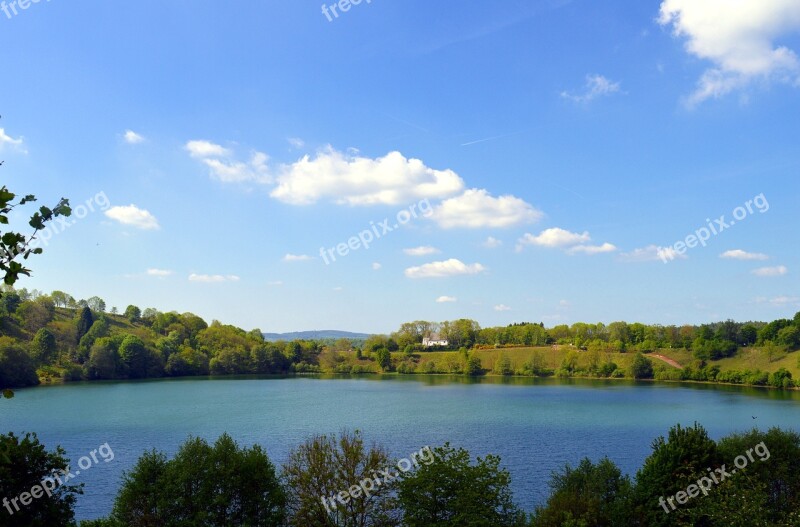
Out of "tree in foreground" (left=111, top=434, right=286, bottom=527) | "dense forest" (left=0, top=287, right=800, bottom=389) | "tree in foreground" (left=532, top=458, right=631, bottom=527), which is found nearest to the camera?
"tree in foreground" (left=532, top=458, right=631, bottom=527)

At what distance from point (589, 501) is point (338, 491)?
526 inches

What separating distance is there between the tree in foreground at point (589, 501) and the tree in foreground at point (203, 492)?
570 inches

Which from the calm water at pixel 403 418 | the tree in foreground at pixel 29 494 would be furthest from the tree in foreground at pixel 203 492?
the calm water at pixel 403 418

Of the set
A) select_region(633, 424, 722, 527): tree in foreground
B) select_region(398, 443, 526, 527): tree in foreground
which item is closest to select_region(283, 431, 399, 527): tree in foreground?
select_region(398, 443, 526, 527): tree in foreground

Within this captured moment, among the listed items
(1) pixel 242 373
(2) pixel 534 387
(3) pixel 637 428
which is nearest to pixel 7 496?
(3) pixel 637 428

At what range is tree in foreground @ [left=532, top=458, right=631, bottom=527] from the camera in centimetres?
2809

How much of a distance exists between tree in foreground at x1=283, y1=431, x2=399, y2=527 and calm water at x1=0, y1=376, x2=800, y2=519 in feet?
48.8

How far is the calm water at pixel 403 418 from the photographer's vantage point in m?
58.3

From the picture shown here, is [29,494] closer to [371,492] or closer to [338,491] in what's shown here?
[338,491]

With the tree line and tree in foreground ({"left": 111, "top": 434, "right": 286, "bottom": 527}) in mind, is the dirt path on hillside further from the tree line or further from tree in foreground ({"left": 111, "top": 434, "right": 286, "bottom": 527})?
tree in foreground ({"left": 111, "top": 434, "right": 286, "bottom": 527})

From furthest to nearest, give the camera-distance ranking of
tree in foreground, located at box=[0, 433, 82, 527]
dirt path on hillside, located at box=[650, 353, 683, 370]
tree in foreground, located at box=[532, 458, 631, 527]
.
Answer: dirt path on hillside, located at box=[650, 353, 683, 370], tree in foreground, located at box=[532, 458, 631, 527], tree in foreground, located at box=[0, 433, 82, 527]

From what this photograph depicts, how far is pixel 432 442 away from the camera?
208ft

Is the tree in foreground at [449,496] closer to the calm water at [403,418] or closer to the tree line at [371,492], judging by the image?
the tree line at [371,492]

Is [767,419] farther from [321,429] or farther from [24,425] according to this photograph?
[24,425]
